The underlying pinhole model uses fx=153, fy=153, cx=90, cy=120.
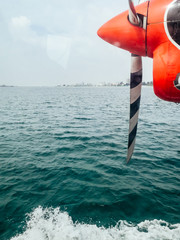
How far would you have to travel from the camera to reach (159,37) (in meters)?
3.65

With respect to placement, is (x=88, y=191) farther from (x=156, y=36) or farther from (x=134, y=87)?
(x=156, y=36)

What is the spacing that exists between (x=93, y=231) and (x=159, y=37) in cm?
638

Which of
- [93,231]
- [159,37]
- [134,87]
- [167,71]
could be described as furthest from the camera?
[93,231]

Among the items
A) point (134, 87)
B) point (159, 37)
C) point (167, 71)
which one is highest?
point (159, 37)

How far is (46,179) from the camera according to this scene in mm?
8242

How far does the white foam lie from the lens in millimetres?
5305

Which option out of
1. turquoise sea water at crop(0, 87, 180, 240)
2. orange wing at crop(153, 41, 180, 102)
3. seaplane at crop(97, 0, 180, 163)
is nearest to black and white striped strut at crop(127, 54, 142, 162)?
seaplane at crop(97, 0, 180, 163)

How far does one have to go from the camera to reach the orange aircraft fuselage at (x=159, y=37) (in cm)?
343

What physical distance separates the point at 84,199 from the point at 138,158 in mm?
5239

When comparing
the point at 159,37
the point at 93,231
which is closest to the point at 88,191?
the point at 93,231

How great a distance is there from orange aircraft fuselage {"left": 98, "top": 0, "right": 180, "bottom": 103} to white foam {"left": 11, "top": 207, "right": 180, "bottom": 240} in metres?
4.74

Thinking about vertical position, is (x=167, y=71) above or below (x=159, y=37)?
below

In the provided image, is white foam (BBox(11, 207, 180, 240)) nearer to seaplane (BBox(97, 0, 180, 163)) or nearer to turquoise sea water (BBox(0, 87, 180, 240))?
turquoise sea water (BBox(0, 87, 180, 240))

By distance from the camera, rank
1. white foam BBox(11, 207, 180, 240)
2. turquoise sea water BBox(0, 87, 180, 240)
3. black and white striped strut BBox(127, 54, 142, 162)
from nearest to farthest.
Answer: black and white striped strut BBox(127, 54, 142, 162)
white foam BBox(11, 207, 180, 240)
turquoise sea water BBox(0, 87, 180, 240)
